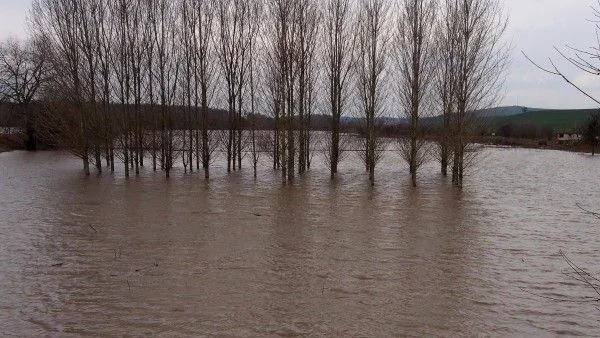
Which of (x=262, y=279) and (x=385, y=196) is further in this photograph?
(x=385, y=196)

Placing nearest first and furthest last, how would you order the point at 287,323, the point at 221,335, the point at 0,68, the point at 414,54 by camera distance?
the point at 221,335
the point at 287,323
the point at 414,54
the point at 0,68

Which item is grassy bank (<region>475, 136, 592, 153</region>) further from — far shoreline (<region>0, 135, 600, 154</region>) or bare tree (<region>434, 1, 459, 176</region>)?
bare tree (<region>434, 1, 459, 176</region>)

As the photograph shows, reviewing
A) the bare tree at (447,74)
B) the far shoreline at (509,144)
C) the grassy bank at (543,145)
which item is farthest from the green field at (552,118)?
the bare tree at (447,74)

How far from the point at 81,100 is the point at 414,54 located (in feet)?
50.5

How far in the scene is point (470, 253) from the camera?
8688 mm

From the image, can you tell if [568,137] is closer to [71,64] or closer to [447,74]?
[447,74]

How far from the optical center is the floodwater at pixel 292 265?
5414 mm

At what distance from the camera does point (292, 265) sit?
7703 millimetres

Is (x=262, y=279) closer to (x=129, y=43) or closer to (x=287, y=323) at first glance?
(x=287, y=323)

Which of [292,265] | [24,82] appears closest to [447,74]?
[292,265]

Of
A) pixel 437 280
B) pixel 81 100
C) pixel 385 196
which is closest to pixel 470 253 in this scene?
pixel 437 280

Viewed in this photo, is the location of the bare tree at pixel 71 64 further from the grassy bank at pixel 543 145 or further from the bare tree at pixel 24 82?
the grassy bank at pixel 543 145

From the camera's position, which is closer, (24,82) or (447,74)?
(447,74)

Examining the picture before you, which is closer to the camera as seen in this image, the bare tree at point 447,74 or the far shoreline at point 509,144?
the bare tree at point 447,74
